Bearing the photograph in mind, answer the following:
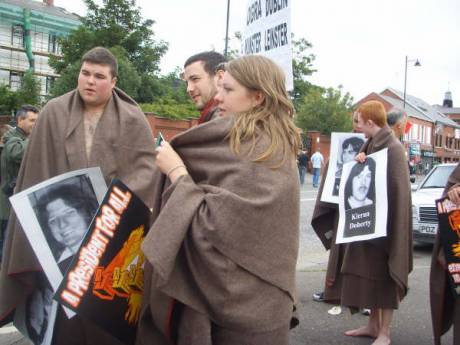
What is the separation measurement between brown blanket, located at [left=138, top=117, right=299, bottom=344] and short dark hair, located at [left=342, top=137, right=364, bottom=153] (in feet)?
9.19

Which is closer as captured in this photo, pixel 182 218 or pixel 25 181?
pixel 182 218

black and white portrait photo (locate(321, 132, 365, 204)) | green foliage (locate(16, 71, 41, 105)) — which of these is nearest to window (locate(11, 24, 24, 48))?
green foliage (locate(16, 71, 41, 105))

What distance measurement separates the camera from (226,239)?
76.2 inches

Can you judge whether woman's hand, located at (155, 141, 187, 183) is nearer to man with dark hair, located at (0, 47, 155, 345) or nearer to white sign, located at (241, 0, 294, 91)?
man with dark hair, located at (0, 47, 155, 345)

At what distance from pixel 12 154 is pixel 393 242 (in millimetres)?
4058

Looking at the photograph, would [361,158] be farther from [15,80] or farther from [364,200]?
[15,80]

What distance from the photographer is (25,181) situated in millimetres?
2678

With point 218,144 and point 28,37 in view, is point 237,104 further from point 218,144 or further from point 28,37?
point 28,37

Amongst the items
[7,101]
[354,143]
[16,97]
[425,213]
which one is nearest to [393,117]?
[354,143]

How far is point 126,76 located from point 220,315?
27276 mm

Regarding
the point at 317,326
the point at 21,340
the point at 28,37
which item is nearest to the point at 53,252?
the point at 21,340

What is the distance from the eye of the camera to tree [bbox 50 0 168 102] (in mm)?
30875

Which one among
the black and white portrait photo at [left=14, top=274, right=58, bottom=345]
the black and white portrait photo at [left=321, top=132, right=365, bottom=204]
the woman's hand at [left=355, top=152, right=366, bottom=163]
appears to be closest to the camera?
the black and white portrait photo at [left=14, top=274, right=58, bottom=345]

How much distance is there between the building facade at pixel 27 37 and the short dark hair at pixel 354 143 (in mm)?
48483
